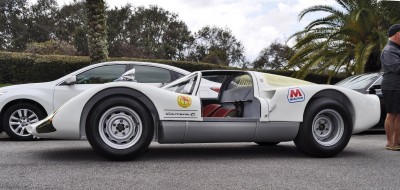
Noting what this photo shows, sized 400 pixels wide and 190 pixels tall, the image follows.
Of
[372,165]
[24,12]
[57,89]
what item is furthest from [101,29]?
[24,12]

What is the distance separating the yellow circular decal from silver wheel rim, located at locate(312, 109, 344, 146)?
1635mm

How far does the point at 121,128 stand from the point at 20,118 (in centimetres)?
331

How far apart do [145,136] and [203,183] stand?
48.6 inches

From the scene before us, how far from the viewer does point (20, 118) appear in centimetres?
764

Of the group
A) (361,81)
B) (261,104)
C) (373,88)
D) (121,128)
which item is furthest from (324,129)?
(361,81)

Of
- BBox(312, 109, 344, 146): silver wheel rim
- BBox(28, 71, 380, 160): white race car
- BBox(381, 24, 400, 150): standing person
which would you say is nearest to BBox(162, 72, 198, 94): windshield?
BBox(28, 71, 380, 160): white race car

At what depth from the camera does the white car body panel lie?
5.06 m

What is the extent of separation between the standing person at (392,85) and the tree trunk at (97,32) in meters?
10.6

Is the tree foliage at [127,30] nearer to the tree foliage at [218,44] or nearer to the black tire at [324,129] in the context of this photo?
the tree foliage at [218,44]

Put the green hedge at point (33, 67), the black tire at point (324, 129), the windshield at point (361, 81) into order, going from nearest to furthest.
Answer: the black tire at point (324, 129)
the windshield at point (361, 81)
the green hedge at point (33, 67)

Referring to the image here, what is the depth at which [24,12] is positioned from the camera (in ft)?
168

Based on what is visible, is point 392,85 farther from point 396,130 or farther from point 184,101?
point 184,101

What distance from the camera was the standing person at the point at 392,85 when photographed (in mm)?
6273

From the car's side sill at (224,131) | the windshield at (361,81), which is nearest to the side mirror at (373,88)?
the windshield at (361,81)
